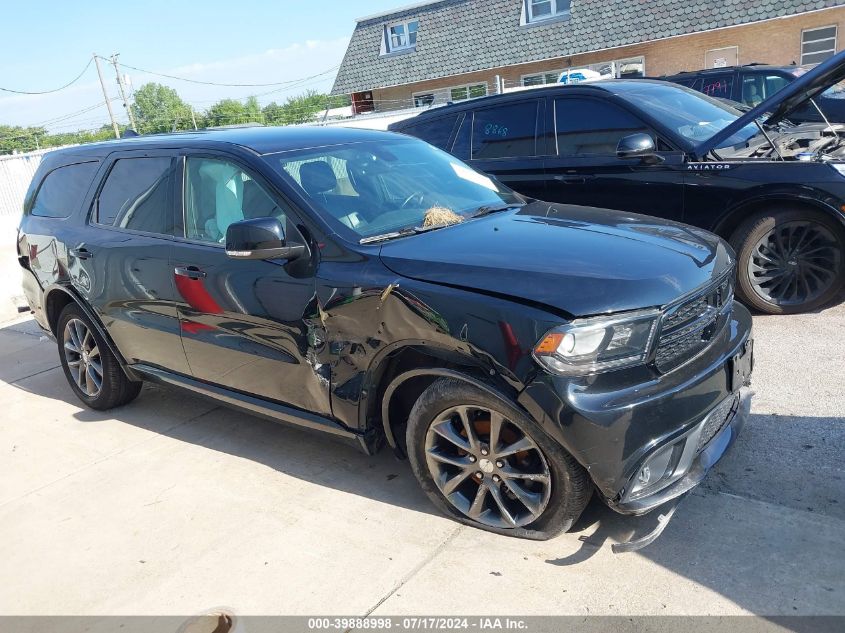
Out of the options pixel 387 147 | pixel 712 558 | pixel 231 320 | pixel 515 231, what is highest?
pixel 387 147

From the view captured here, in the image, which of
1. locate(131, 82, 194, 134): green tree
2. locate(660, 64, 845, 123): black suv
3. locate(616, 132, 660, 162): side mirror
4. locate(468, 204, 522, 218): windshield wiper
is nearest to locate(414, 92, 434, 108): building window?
locate(660, 64, 845, 123): black suv

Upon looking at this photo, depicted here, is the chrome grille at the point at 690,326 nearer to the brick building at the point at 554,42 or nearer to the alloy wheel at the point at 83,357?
the alloy wheel at the point at 83,357

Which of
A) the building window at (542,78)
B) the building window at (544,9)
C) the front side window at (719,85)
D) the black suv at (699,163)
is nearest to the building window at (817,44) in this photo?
the building window at (542,78)

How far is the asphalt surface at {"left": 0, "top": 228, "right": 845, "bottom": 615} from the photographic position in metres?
2.77

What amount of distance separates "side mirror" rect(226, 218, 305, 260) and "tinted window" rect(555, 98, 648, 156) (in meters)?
3.44

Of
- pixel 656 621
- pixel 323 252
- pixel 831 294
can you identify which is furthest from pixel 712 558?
pixel 831 294

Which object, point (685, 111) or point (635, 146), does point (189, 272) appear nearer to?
point (635, 146)

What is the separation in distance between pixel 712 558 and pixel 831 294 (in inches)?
124

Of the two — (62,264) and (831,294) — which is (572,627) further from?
(62,264)

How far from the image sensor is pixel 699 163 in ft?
17.8

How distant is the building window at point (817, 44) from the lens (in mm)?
19750

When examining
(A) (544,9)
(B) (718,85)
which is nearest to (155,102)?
(A) (544,9)

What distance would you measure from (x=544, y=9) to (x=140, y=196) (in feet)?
76.2

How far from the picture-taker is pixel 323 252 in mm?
3422
